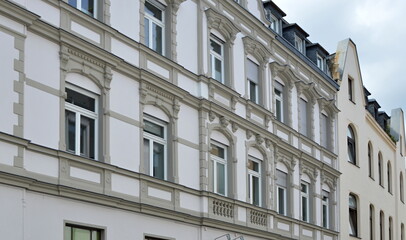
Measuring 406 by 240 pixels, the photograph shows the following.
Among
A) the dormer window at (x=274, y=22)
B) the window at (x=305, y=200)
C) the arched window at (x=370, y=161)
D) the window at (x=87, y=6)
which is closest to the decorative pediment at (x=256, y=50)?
the dormer window at (x=274, y=22)

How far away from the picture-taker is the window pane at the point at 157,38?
22.4 metres

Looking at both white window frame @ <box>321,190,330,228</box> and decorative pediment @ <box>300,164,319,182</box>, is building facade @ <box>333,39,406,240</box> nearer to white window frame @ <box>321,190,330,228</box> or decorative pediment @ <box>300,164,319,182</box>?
white window frame @ <box>321,190,330,228</box>

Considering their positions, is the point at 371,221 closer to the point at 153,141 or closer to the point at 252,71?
the point at 252,71

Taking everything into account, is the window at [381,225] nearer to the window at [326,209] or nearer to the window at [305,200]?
the window at [326,209]

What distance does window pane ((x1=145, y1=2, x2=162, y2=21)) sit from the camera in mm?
22281

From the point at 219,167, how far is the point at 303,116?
881 cm

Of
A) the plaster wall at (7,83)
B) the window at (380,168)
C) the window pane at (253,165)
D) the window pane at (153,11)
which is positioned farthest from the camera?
the window at (380,168)

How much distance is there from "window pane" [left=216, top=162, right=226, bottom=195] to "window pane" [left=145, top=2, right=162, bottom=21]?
493cm

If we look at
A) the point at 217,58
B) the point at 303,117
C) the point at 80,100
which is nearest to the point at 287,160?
the point at 303,117

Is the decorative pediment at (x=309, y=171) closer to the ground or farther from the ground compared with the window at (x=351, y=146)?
closer to the ground

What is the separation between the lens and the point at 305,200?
105 feet

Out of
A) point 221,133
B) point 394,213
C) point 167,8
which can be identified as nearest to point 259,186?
point 221,133

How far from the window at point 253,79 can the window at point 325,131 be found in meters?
7.16

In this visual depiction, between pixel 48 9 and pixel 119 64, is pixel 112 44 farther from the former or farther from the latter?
pixel 48 9
